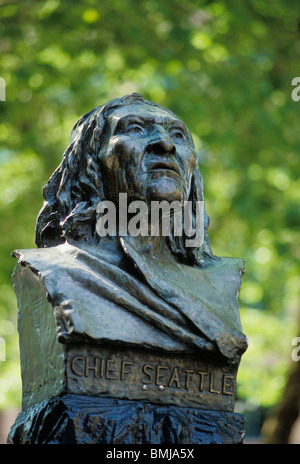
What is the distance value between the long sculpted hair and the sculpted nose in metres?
0.29

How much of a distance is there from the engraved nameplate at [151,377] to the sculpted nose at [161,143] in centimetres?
107

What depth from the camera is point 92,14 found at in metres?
9.63

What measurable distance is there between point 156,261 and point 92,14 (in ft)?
19.3

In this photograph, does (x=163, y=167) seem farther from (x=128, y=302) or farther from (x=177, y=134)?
(x=128, y=302)

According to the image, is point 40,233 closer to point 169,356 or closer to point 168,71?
point 169,356

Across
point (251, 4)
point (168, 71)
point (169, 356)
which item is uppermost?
point (251, 4)

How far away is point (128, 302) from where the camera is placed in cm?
402

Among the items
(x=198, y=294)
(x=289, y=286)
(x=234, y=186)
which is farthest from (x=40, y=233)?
(x=289, y=286)

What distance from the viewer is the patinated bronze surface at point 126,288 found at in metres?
3.93

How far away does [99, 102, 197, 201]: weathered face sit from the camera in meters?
4.32

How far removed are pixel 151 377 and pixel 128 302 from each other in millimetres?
374

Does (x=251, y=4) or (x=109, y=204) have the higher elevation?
(x=251, y=4)

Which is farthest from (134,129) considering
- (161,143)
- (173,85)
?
(173,85)

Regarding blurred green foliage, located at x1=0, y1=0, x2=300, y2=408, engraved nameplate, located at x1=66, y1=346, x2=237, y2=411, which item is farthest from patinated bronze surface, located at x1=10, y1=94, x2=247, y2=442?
blurred green foliage, located at x1=0, y1=0, x2=300, y2=408
